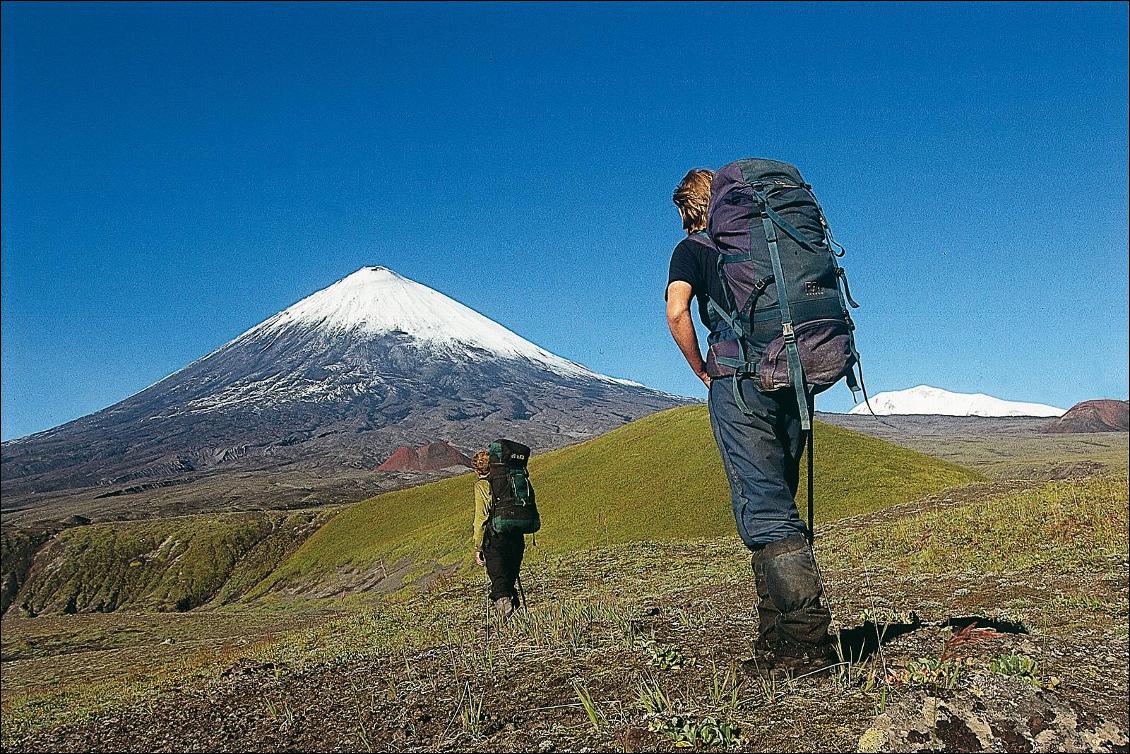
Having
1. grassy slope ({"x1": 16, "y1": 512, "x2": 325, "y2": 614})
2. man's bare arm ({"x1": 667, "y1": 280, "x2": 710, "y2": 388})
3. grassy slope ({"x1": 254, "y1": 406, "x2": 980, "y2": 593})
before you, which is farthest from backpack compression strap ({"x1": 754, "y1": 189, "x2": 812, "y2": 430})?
grassy slope ({"x1": 16, "y1": 512, "x2": 325, "y2": 614})

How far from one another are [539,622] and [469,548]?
23187mm

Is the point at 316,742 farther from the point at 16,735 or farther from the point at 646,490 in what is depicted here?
the point at 646,490

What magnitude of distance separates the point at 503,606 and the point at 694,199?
19.8 ft

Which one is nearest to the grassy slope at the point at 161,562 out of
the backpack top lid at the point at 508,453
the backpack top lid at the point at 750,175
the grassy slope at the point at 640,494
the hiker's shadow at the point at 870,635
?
the grassy slope at the point at 640,494

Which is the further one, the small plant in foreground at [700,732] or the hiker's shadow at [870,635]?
the hiker's shadow at [870,635]

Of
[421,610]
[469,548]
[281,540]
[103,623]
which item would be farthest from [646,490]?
[281,540]

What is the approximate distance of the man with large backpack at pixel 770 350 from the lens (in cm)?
393

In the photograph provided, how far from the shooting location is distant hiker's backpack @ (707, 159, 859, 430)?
3.93 metres

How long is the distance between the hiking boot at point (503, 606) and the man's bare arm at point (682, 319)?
5.44 metres

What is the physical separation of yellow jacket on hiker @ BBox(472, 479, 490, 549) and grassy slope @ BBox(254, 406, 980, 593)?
1405cm

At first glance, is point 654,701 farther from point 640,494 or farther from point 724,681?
point 640,494

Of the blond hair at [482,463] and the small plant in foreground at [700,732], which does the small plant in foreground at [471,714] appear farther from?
the blond hair at [482,463]

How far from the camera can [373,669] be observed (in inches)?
228

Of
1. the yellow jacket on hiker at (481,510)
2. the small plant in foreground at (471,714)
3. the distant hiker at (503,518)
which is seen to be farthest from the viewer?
the yellow jacket on hiker at (481,510)
